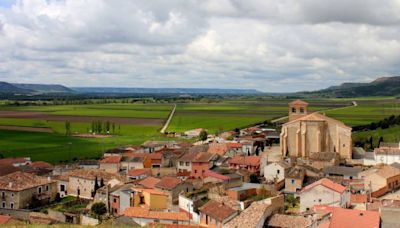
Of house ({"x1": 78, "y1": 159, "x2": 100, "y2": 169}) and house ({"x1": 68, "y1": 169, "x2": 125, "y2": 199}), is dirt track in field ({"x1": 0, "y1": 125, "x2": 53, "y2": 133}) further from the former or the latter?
house ({"x1": 68, "y1": 169, "x2": 125, "y2": 199})

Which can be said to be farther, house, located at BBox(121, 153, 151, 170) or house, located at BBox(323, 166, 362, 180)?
house, located at BBox(121, 153, 151, 170)

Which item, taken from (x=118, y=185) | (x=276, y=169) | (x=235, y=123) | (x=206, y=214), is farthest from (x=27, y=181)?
(x=235, y=123)

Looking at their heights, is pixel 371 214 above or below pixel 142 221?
above

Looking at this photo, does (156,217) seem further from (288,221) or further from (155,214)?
(288,221)

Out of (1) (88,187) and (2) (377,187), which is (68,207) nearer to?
(1) (88,187)

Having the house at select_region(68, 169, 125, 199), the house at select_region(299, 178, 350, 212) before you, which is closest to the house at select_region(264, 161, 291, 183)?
the house at select_region(299, 178, 350, 212)

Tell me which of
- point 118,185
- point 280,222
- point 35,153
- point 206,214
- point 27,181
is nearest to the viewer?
point 280,222
